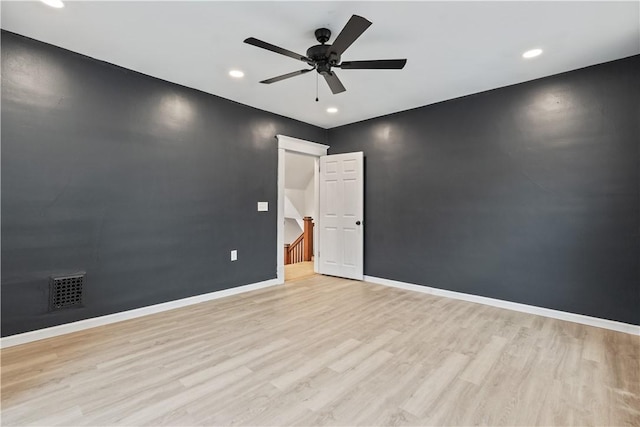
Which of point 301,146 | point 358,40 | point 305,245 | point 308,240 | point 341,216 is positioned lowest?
point 305,245

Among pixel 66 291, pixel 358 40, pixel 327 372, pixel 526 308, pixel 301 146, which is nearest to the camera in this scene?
pixel 327 372

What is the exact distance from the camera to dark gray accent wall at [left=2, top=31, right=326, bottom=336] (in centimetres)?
256

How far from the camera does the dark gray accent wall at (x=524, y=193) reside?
115 inches

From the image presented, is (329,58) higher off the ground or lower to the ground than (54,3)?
lower

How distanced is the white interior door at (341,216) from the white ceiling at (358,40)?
5.30 feet

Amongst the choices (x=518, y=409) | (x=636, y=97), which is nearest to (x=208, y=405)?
(x=518, y=409)

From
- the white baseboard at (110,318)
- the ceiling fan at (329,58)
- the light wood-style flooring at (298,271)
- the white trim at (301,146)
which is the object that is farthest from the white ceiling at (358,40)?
the light wood-style flooring at (298,271)

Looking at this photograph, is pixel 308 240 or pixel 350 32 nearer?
pixel 350 32

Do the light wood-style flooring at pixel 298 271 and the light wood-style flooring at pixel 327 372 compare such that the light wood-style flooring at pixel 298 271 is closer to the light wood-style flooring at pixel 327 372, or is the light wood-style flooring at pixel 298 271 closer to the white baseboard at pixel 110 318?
the white baseboard at pixel 110 318

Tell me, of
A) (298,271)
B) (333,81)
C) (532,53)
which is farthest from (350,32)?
(298,271)

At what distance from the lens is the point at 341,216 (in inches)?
198

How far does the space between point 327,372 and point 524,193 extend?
3.01m

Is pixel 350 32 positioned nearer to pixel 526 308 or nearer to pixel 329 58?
pixel 329 58

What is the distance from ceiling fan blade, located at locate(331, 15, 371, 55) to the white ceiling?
0.25 metres
